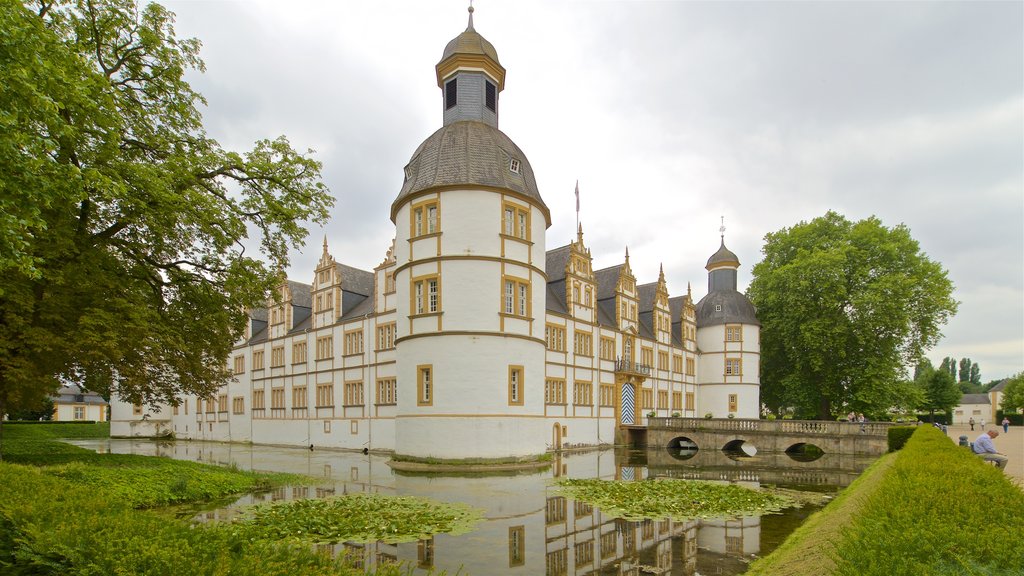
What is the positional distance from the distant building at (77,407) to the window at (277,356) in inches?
2405

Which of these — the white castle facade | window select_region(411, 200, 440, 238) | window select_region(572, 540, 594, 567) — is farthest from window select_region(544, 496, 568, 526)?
window select_region(411, 200, 440, 238)

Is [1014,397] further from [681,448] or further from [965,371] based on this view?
[965,371]

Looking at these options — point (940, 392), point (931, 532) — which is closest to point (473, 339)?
point (931, 532)

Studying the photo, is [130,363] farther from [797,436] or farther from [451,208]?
[797,436]

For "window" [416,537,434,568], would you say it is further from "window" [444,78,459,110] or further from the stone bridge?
the stone bridge

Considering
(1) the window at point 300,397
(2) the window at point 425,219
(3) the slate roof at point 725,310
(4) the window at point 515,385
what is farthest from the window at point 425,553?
(3) the slate roof at point 725,310

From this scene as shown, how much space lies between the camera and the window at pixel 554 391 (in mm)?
32938

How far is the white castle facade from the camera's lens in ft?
80.9

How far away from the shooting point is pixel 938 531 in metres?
4.68

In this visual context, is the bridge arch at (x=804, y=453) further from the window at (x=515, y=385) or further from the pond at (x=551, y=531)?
the window at (x=515, y=385)

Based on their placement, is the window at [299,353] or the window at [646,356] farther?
the window at [646,356]

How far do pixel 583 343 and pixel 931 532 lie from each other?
104 feet

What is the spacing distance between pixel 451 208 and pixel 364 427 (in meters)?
15.6

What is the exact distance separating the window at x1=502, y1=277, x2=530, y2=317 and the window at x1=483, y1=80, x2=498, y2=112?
8929 mm
